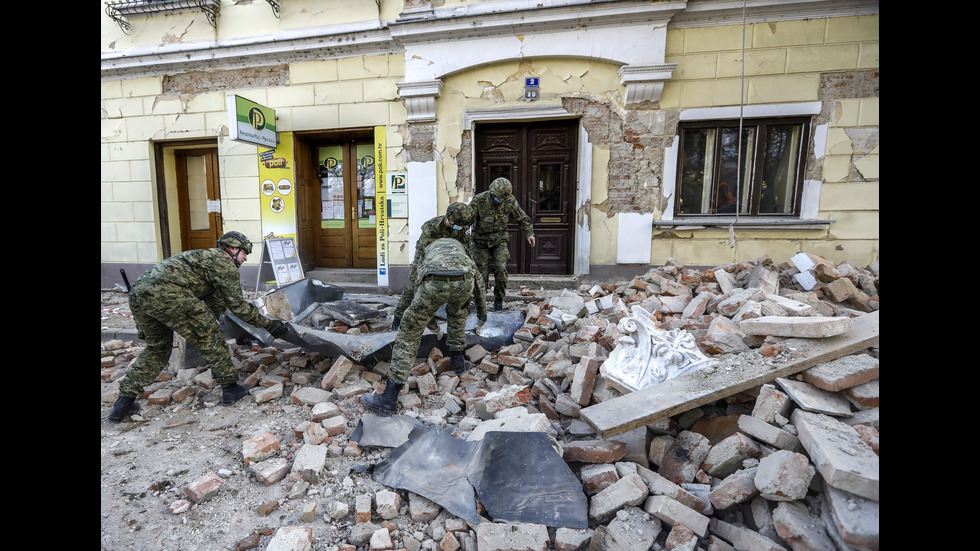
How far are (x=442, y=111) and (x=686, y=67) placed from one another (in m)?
3.59

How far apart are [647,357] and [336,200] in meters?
6.32

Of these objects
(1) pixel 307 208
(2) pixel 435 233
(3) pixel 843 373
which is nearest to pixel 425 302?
(2) pixel 435 233

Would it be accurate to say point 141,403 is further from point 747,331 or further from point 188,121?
point 188,121

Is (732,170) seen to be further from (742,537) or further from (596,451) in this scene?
(742,537)

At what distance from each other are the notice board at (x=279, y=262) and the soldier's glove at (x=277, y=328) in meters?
2.44

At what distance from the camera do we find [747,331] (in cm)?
271

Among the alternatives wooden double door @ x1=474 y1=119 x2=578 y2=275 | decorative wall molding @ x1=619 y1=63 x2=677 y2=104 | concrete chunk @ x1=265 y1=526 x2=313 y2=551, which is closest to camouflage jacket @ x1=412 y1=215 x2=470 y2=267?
wooden double door @ x1=474 y1=119 x2=578 y2=275

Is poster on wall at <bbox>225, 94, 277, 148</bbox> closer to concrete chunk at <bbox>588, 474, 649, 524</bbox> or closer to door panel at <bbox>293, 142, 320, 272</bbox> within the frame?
door panel at <bbox>293, 142, 320, 272</bbox>

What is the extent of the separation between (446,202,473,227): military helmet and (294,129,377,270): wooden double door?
11.0 feet

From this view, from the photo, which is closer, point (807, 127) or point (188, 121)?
point (807, 127)

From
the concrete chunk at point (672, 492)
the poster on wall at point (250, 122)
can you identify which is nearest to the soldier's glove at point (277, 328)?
the concrete chunk at point (672, 492)

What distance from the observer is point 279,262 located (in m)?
5.64
